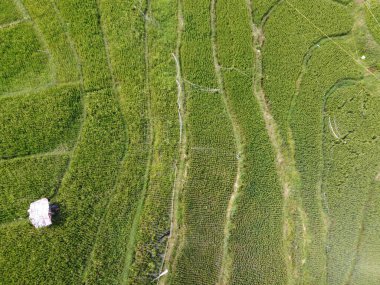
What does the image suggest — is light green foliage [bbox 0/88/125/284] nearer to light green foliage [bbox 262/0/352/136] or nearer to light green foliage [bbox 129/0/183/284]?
light green foliage [bbox 129/0/183/284]

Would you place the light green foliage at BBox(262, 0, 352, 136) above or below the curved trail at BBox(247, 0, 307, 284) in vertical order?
above

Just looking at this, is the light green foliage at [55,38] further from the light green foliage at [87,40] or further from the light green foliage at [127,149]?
the light green foliage at [127,149]

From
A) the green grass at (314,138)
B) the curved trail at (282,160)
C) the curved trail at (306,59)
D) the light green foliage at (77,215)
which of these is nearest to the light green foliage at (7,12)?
the light green foliage at (77,215)

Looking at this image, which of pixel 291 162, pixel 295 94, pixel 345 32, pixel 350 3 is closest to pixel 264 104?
pixel 295 94

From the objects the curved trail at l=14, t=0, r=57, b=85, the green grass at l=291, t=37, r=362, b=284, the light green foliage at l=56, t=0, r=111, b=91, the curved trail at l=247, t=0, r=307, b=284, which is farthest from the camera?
the green grass at l=291, t=37, r=362, b=284

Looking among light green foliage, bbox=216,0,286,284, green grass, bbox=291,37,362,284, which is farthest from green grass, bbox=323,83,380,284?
light green foliage, bbox=216,0,286,284

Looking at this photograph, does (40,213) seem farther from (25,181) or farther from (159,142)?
(159,142)

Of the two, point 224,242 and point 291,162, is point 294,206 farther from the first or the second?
point 224,242
